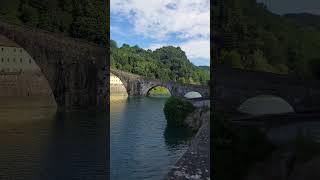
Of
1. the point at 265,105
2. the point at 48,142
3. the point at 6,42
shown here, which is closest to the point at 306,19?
the point at 265,105

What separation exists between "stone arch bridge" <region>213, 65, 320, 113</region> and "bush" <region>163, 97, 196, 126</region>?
2.18 feet

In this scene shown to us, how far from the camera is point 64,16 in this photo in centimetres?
721

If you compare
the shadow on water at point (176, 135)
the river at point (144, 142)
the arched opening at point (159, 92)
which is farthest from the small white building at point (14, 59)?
the shadow on water at point (176, 135)

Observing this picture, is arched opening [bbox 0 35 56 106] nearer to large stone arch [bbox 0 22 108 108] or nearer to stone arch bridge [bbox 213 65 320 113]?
large stone arch [bbox 0 22 108 108]

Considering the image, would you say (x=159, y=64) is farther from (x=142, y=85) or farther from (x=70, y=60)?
(x=70, y=60)

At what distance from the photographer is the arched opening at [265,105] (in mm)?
6164

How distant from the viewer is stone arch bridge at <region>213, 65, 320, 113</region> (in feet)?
20.0

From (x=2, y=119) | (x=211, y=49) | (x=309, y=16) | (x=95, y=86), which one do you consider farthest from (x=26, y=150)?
(x=309, y=16)

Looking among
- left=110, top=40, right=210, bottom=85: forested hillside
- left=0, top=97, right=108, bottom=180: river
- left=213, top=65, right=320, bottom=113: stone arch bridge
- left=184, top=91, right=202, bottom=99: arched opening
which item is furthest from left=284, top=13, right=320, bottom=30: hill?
left=0, top=97, right=108, bottom=180: river

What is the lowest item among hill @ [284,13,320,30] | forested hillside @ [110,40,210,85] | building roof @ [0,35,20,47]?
forested hillside @ [110,40,210,85]

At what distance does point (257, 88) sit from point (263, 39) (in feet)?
2.45

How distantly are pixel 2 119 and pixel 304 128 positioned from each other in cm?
464

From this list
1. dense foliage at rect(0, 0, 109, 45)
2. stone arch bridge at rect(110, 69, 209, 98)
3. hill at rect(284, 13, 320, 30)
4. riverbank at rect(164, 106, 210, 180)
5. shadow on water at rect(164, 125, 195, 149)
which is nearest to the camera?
hill at rect(284, 13, 320, 30)

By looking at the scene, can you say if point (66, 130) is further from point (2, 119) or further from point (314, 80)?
point (314, 80)
